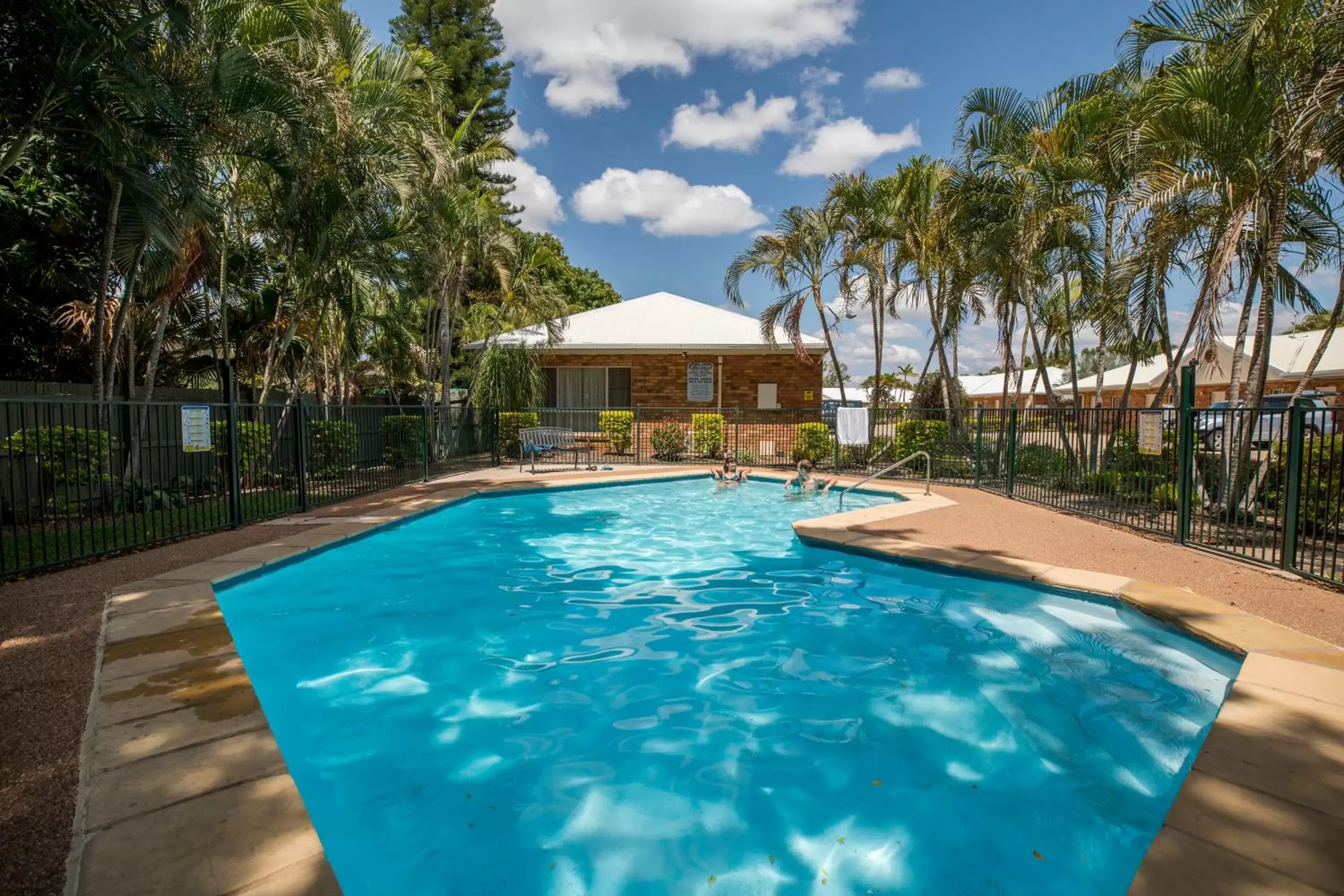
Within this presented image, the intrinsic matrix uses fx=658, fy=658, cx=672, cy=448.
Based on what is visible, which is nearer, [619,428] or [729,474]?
[729,474]

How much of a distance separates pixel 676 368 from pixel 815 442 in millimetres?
5874

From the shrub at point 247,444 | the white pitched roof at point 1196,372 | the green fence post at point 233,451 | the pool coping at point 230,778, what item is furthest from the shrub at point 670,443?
the pool coping at point 230,778

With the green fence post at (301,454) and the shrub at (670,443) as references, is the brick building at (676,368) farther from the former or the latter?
the green fence post at (301,454)

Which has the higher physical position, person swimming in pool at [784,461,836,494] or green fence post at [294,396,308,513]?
green fence post at [294,396,308,513]

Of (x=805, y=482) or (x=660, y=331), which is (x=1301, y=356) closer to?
(x=805, y=482)

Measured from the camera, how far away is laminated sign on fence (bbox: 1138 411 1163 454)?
729cm

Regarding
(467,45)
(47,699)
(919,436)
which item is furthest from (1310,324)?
(47,699)

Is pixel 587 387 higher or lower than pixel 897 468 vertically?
higher

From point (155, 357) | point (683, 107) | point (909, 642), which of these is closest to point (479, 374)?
point (155, 357)

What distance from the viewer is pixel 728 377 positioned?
65.3ft

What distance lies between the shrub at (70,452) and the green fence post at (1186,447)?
11.2m

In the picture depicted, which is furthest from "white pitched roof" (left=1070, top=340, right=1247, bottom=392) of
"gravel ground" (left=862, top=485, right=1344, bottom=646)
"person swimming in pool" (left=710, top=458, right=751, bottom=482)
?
"person swimming in pool" (left=710, top=458, right=751, bottom=482)

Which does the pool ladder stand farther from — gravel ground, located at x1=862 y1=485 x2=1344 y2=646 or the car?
the car

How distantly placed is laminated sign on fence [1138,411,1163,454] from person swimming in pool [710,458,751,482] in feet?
24.2
